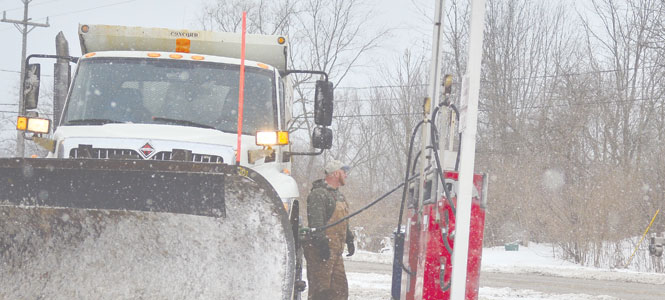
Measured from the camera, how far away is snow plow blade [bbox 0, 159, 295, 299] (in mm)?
3990

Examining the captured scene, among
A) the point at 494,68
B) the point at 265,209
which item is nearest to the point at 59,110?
the point at 265,209

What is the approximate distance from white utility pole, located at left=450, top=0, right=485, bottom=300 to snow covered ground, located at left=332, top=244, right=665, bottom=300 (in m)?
6.34

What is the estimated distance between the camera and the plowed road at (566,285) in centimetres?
1160

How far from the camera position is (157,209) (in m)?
4.04

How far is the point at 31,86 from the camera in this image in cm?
663

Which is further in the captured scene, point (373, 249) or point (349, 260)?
point (373, 249)

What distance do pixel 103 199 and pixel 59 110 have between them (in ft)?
11.4

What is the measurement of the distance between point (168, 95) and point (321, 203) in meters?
2.12

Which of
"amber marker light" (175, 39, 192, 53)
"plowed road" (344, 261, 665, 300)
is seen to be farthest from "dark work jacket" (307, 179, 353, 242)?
→ "plowed road" (344, 261, 665, 300)

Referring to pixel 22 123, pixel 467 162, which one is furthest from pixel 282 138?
pixel 467 162

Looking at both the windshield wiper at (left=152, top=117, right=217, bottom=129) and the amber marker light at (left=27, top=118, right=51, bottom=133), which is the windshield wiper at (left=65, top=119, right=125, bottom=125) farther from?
the windshield wiper at (left=152, top=117, right=217, bottom=129)

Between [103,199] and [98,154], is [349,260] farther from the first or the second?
[103,199]

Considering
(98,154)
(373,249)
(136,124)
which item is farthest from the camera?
(373,249)

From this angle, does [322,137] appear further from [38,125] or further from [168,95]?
[38,125]
